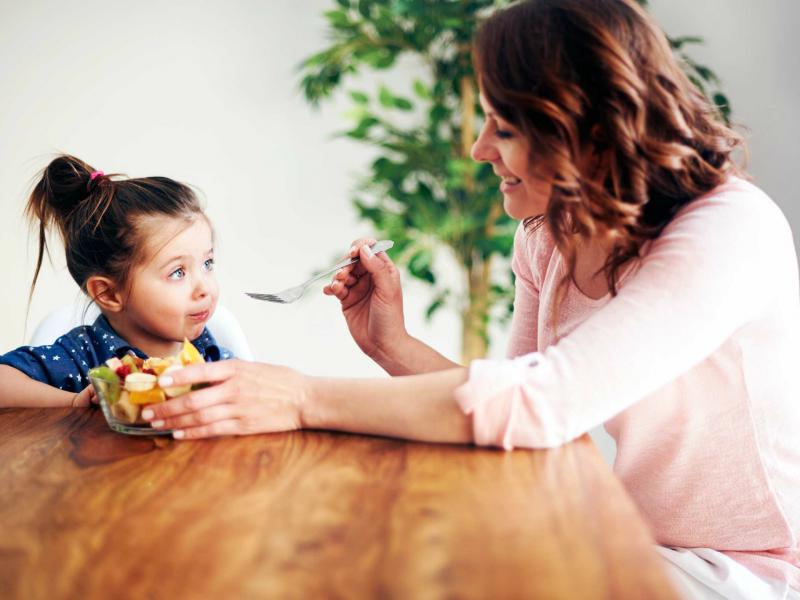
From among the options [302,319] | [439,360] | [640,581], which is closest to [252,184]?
[302,319]

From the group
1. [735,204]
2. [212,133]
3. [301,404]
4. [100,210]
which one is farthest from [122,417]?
[212,133]

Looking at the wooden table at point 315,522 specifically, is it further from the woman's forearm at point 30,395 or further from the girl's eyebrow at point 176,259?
the girl's eyebrow at point 176,259

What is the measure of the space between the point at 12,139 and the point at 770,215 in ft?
9.05

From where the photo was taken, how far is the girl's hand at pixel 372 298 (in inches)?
52.9

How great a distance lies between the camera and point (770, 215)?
3.26ft

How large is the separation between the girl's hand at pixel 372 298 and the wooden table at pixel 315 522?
0.44 meters

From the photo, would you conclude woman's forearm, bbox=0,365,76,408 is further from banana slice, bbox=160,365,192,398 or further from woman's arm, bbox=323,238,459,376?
woman's arm, bbox=323,238,459,376

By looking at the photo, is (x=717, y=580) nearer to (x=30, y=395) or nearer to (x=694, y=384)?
(x=694, y=384)

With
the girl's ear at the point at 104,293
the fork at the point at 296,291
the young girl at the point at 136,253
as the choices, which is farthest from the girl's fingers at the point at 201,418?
the girl's ear at the point at 104,293

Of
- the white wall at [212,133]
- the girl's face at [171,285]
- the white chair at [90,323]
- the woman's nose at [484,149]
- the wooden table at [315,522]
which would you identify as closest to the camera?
the wooden table at [315,522]

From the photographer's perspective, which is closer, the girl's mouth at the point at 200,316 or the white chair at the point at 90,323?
the girl's mouth at the point at 200,316

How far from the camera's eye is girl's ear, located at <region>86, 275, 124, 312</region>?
58.7 inches

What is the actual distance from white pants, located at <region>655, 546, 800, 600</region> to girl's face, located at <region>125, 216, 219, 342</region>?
86 cm

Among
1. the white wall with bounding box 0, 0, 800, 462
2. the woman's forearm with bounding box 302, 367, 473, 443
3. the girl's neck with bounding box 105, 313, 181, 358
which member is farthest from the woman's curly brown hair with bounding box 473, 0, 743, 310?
the white wall with bounding box 0, 0, 800, 462
